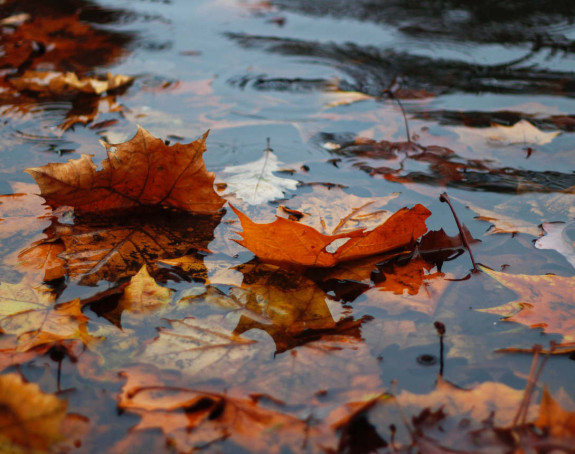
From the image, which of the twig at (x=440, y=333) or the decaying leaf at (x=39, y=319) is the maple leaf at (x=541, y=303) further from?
the decaying leaf at (x=39, y=319)

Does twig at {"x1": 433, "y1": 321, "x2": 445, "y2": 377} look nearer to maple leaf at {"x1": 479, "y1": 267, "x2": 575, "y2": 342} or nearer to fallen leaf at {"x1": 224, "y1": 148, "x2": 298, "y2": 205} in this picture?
maple leaf at {"x1": 479, "y1": 267, "x2": 575, "y2": 342}

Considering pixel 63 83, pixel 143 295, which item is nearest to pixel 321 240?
pixel 143 295

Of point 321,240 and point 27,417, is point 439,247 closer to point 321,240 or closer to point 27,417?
point 321,240

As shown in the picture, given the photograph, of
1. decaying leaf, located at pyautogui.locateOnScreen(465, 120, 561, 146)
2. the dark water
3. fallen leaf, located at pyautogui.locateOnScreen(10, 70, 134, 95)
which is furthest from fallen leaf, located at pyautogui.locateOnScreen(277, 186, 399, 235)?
fallen leaf, located at pyautogui.locateOnScreen(10, 70, 134, 95)

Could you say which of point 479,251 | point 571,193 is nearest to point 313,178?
point 479,251

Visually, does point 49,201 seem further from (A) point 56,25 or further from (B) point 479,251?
(A) point 56,25

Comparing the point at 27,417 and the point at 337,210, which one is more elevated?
the point at 27,417

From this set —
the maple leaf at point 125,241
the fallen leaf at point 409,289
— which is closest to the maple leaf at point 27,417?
the maple leaf at point 125,241

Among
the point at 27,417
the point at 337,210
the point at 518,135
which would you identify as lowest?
the point at 518,135
